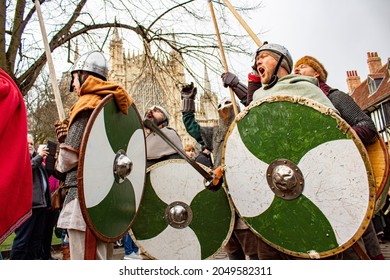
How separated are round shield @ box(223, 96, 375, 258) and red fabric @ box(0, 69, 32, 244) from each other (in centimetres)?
95

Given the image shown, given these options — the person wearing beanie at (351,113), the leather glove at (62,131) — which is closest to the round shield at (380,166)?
the person wearing beanie at (351,113)

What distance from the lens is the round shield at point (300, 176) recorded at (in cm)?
143

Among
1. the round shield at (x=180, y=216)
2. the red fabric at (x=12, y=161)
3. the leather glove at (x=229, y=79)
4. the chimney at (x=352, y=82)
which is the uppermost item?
the chimney at (x=352, y=82)

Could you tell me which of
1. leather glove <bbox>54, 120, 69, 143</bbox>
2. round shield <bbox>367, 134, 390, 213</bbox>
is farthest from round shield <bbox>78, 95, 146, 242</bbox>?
round shield <bbox>367, 134, 390, 213</bbox>

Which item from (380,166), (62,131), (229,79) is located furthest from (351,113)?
(62,131)

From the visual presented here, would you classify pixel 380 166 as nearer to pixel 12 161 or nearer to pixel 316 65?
pixel 316 65

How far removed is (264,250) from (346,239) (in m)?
0.49

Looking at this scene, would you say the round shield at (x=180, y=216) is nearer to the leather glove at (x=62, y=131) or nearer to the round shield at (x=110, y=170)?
the round shield at (x=110, y=170)

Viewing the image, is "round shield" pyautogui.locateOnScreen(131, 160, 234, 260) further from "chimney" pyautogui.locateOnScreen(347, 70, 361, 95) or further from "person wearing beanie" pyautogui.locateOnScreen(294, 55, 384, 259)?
"chimney" pyautogui.locateOnScreen(347, 70, 361, 95)

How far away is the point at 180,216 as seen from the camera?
237 centimetres

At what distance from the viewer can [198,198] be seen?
2363mm

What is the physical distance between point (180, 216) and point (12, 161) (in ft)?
3.56

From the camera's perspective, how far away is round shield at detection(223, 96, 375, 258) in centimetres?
143

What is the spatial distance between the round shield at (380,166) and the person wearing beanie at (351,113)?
38 mm
